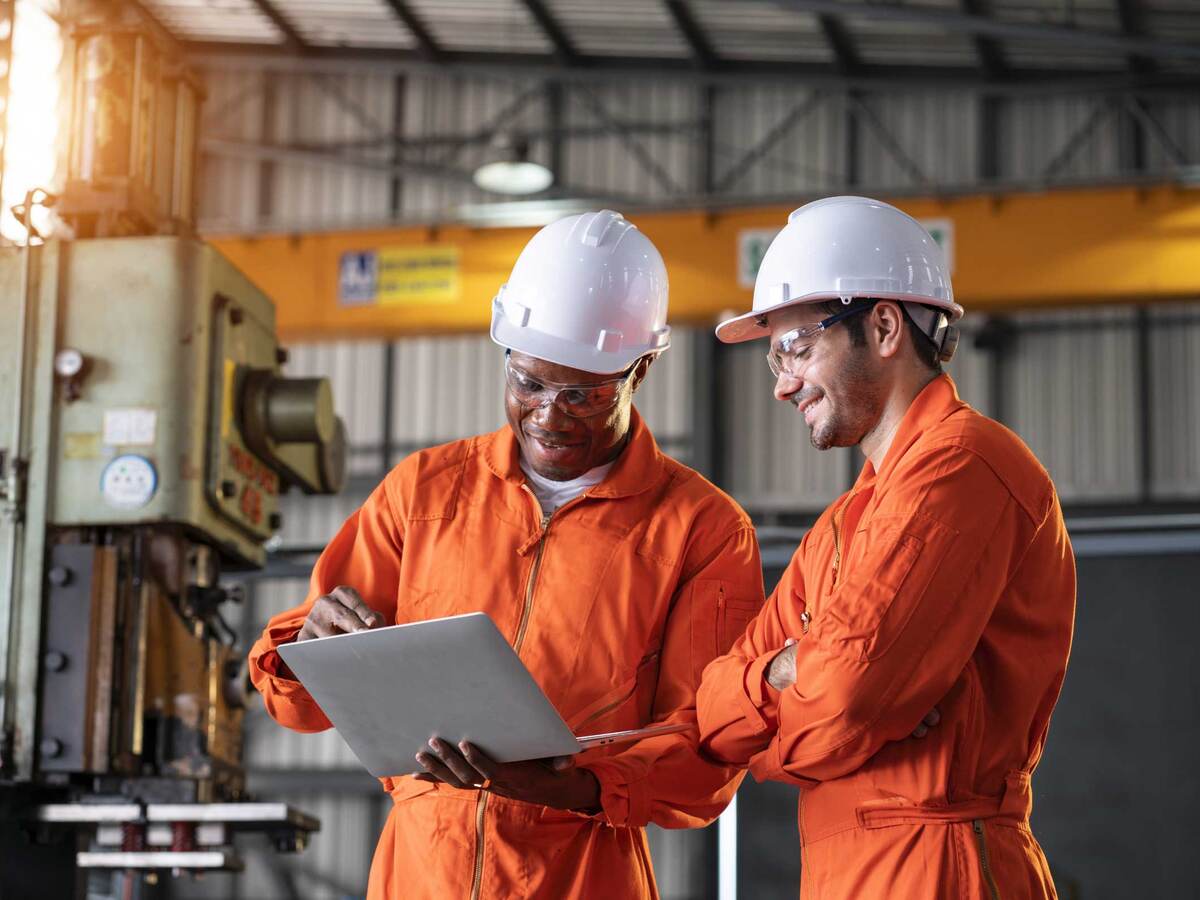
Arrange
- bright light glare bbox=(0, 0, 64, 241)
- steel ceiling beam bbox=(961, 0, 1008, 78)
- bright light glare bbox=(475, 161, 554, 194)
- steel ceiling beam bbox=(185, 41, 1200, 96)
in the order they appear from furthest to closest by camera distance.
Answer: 1. steel ceiling beam bbox=(185, 41, 1200, 96)
2. steel ceiling beam bbox=(961, 0, 1008, 78)
3. bright light glare bbox=(475, 161, 554, 194)
4. bright light glare bbox=(0, 0, 64, 241)

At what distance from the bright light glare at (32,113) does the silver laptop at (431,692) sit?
2.40 meters

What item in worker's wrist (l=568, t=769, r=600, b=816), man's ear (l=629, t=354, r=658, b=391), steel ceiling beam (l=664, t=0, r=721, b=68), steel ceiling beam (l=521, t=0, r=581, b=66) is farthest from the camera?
steel ceiling beam (l=521, t=0, r=581, b=66)

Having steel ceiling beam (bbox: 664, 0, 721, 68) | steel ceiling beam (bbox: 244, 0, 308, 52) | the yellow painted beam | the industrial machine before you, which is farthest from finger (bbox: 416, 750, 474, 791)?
steel ceiling beam (bbox: 244, 0, 308, 52)

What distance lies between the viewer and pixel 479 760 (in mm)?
2557

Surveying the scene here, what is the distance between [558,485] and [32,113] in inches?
149

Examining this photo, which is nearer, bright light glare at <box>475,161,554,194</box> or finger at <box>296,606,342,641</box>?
finger at <box>296,606,342,641</box>

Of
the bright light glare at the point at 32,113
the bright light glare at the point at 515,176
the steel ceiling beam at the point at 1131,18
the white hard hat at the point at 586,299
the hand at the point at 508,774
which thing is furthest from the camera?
the steel ceiling beam at the point at 1131,18

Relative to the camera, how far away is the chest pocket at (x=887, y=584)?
2.33 m

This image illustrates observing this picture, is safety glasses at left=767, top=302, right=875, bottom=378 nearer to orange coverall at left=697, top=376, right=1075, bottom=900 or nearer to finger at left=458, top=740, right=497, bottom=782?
orange coverall at left=697, top=376, right=1075, bottom=900

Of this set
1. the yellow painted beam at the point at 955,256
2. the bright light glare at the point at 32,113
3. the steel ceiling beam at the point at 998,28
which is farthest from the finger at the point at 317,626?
the steel ceiling beam at the point at 998,28

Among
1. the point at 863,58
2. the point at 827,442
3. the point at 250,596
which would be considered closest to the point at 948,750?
the point at 827,442

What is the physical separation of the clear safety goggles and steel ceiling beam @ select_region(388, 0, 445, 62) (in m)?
12.9

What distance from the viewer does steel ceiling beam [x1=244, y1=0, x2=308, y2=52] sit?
15.5 meters

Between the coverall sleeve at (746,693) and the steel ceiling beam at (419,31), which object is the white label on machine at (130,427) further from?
the steel ceiling beam at (419,31)
